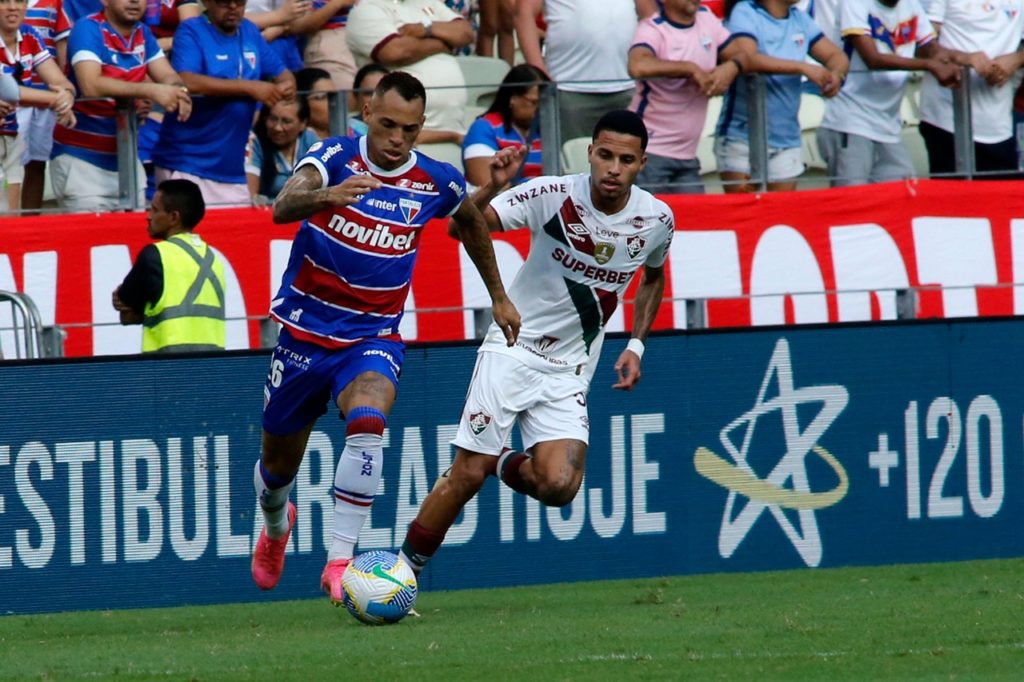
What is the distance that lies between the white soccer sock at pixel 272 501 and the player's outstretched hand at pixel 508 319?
4.89 ft

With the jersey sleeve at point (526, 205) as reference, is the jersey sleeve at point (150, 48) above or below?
above

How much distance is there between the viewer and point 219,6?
11.3m

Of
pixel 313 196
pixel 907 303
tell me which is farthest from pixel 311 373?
pixel 907 303

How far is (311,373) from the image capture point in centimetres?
818

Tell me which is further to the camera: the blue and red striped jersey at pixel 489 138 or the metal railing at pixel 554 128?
the blue and red striped jersey at pixel 489 138

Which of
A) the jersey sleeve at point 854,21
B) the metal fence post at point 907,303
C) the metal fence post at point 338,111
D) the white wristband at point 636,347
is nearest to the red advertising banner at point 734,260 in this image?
the metal fence post at point 907,303

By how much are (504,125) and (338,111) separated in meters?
1.09

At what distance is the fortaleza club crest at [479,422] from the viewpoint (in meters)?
8.71

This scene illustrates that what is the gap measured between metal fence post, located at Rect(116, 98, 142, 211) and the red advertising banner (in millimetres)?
133

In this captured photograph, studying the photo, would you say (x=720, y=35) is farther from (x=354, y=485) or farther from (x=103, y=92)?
(x=354, y=485)

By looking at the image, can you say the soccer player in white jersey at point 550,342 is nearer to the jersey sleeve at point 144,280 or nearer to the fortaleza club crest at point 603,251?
the fortaleza club crest at point 603,251

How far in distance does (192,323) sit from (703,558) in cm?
334

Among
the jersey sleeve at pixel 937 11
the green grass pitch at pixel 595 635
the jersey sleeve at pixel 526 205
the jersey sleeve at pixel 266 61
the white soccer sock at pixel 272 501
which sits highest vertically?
the jersey sleeve at pixel 937 11

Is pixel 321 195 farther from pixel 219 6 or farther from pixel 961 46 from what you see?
pixel 961 46
